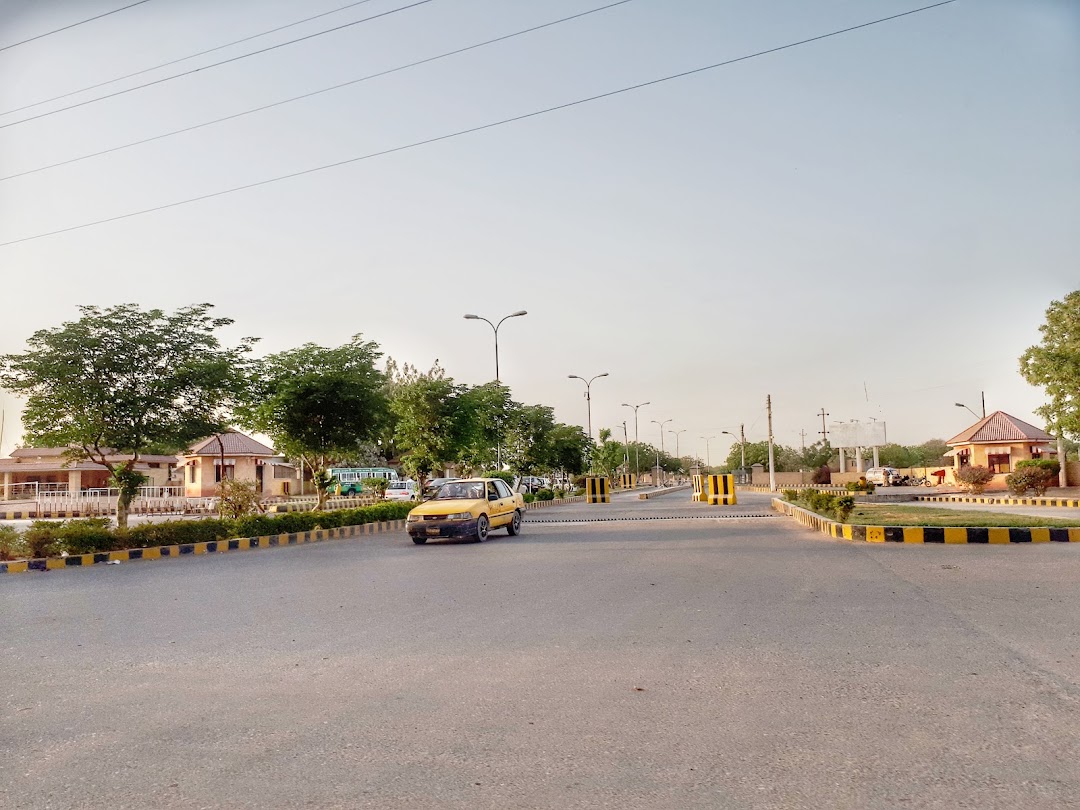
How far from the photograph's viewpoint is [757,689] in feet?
17.5

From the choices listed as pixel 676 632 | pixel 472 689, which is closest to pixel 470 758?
pixel 472 689

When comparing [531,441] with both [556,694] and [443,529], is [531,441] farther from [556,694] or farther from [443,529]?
[556,694]

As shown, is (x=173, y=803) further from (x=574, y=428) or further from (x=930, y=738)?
(x=574, y=428)

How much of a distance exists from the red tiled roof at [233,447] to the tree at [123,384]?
2922 cm

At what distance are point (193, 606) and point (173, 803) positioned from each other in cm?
625

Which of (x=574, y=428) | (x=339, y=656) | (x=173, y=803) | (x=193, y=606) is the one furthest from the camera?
(x=574, y=428)

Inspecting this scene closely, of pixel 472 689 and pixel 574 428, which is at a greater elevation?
pixel 574 428

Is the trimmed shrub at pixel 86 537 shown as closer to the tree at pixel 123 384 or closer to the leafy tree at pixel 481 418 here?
the tree at pixel 123 384

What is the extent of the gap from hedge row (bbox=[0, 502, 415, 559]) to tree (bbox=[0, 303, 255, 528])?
117 cm

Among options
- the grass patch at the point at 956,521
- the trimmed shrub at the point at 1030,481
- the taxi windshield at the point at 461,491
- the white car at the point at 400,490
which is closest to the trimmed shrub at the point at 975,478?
the trimmed shrub at the point at 1030,481

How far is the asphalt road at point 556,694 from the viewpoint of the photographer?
3.84 meters

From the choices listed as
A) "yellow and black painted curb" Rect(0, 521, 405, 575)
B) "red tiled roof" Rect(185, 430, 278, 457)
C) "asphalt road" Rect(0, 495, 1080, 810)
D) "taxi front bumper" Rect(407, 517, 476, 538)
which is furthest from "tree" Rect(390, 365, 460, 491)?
"red tiled roof" Rect(185, 430, 278, 457)

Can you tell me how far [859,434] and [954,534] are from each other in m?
63.7

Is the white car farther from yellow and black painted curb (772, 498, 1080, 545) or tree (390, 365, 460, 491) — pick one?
yellow and black painted curb (772, 498, 1080, 545)
